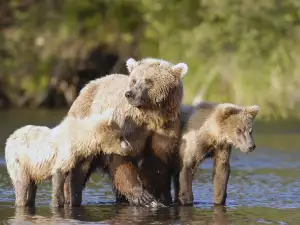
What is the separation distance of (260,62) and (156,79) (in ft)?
51.8

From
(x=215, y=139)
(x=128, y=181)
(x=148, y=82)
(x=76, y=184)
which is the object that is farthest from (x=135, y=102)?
(x=76, y=184)

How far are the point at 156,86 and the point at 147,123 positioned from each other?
51 cm

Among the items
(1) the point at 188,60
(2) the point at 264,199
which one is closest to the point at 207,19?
(1) the point at 188,60

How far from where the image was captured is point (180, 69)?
1261 cm

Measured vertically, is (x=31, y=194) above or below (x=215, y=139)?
below

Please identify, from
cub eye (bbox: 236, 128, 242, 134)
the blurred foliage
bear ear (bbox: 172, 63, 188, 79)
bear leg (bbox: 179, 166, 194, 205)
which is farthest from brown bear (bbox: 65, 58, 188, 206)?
the blurred foliage

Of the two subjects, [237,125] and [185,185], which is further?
[185,185]

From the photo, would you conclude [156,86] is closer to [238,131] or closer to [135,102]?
[135,102]

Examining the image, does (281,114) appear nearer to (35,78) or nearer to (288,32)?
(288,32)

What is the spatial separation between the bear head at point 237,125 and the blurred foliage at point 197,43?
14.7m

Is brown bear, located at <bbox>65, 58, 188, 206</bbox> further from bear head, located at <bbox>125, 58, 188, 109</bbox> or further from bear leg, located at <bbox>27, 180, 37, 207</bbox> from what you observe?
bear leg, located at <bbox>27, 180, 37, 207</bbox>

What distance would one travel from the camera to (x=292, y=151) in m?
20.6

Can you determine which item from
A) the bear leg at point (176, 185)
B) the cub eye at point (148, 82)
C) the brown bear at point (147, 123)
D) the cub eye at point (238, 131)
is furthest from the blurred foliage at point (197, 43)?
the cub eye at point (148, 82)

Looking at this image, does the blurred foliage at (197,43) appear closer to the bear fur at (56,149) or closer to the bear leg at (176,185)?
the bear leg at (176,185)
